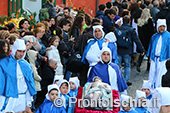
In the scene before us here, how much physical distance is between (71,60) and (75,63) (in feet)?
0.43

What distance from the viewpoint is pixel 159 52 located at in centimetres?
1172

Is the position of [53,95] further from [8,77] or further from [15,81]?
[8,77]

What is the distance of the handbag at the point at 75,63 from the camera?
37.0 feet

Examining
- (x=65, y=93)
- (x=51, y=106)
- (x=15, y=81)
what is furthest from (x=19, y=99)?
Answer: (x=65, y=93)

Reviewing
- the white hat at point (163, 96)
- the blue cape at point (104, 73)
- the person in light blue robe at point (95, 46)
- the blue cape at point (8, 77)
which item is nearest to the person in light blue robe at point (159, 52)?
the person in light blue robe at point (95, 46)

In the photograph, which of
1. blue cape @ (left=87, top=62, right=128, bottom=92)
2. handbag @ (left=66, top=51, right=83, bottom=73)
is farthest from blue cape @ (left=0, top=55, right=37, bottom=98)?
handbag @ (left=66, top=51, right=83, bottom=73)

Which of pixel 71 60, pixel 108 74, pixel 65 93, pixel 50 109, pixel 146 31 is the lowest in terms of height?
pixel 50 109

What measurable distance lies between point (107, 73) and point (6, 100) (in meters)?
1.90

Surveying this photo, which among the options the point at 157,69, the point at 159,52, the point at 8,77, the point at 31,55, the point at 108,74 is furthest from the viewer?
the point at 157,69

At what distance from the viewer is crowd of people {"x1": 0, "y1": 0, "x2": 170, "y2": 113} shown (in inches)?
324

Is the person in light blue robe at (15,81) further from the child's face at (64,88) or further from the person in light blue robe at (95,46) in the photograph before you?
the person in light blue robe at (95,46)

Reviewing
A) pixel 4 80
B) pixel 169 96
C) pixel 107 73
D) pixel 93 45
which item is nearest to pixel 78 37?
pixel 93 45

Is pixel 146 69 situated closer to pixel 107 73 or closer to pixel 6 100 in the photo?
pixel 107 73

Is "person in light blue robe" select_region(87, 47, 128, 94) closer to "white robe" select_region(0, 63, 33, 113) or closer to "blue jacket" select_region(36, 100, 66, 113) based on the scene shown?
"blue jacket" select_region(36, 100, 66, 113)
